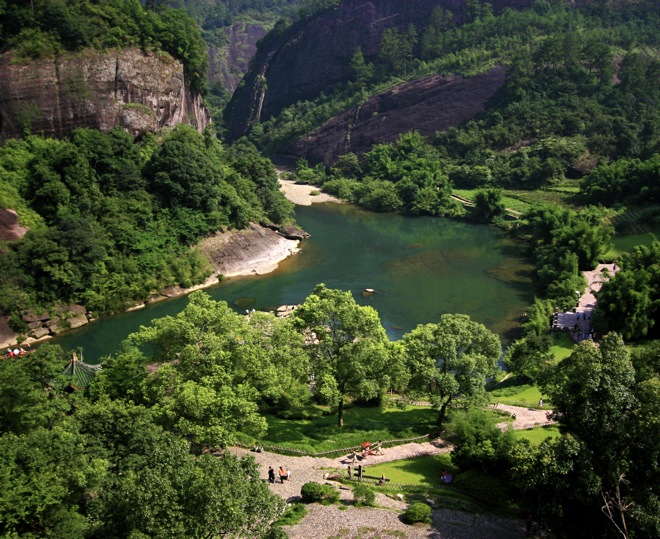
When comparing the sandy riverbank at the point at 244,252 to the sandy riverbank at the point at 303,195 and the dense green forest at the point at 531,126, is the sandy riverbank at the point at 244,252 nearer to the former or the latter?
the dense green forest at the point at 531,126

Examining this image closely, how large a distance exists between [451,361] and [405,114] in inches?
3710

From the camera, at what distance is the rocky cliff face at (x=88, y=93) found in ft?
189

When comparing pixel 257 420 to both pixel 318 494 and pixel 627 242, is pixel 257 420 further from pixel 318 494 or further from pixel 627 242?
pixel 627 242

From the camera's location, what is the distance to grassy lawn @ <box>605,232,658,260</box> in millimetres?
60422

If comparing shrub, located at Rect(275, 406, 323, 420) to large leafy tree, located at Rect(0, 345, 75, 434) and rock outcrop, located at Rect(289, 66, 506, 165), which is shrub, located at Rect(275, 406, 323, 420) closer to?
large leafy tree, located at Rect(0, 345, 75, 434)

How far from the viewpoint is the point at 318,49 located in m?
146

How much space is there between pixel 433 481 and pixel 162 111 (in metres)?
56.3

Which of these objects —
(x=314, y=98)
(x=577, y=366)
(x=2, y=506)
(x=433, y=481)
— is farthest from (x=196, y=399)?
(x=314, y=98)

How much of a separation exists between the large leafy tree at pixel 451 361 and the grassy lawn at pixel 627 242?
3474 centimetres

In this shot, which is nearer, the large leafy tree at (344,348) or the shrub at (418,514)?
the shrub at (418,514)

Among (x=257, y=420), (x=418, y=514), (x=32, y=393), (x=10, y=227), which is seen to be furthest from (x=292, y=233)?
(x=418, y=514)

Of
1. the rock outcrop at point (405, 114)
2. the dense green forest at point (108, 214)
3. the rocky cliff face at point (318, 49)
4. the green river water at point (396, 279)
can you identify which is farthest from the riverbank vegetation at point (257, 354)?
the rocky cliff face at point (318, 49)

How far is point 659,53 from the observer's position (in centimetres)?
11206

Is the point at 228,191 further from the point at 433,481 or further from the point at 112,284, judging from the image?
the point at 433,481
